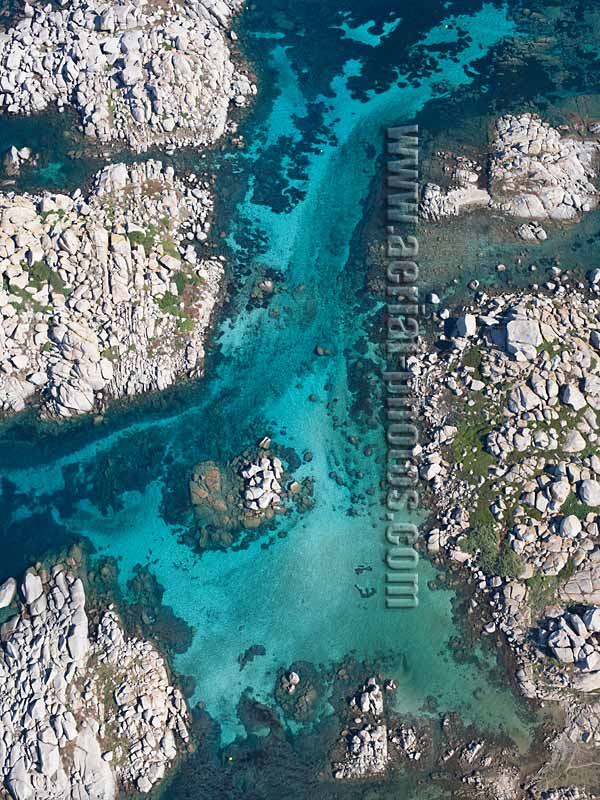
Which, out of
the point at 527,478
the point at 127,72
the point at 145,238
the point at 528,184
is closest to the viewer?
the point at 527,478

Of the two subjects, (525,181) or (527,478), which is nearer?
(527,478)

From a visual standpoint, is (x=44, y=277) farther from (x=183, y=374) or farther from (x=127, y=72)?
(x=127, y=72)

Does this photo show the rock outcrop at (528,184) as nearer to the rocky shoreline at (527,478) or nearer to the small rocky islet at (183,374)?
the small rocky islet at (183,374)

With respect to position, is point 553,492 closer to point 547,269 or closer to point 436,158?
point 547,269

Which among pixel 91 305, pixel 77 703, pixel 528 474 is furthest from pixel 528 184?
pixel 77 703

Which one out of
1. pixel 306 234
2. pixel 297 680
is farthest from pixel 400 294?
pixel 297 680

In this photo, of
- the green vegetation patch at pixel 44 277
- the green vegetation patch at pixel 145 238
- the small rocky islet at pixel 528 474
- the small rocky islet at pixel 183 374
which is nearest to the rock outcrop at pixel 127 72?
the small rocky islet at pixel 183 374
